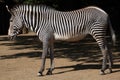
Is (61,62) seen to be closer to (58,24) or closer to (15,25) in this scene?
(58,24)

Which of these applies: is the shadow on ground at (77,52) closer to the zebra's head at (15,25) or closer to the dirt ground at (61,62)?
the dirt ground at (61,62)

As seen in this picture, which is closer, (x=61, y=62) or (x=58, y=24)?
(x=58, y=24)

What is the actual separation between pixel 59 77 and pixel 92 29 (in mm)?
1756

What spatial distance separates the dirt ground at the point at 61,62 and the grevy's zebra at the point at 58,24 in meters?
0.48

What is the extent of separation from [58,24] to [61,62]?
6.97 ft

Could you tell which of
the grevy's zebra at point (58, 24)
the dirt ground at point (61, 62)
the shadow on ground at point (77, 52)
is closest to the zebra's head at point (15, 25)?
the grevy's zebra at point (58, 24)

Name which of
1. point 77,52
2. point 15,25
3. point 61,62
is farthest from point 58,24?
point 77,52

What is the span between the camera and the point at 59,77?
30.5 ft

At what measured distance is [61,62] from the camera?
11.7 m

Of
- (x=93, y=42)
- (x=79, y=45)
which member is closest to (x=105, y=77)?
(x=79, y=45)

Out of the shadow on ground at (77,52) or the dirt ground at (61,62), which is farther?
the shadow on ground at (77,52)

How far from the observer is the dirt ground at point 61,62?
31.1ft

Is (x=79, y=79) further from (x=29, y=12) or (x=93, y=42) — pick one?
(x=93, y=42)

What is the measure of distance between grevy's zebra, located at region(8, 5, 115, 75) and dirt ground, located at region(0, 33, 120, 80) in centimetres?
48
